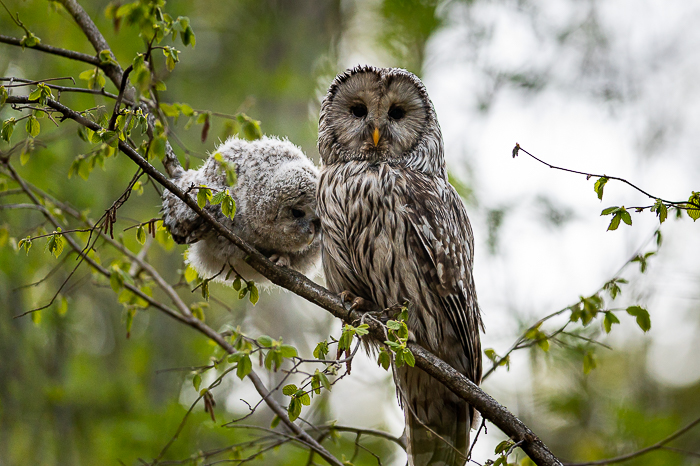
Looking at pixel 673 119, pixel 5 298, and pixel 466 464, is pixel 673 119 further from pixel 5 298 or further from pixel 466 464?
pixel 5 298

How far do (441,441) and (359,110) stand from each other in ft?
5.75

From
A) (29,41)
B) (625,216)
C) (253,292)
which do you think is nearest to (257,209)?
(253,292)

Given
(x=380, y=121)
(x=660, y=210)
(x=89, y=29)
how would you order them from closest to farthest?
(x=660, y=210), (x=89, y=29), (x=380, y=121)

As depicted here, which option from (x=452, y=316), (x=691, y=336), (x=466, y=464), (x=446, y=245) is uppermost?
(x=691, y=336)

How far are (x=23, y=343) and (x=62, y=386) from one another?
529 millimetres

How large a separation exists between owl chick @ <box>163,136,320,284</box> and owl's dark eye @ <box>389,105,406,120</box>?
20.8 inches

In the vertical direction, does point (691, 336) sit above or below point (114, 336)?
above

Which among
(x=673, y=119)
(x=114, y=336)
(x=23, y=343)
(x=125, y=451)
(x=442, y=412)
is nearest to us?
(x=442, y=412)

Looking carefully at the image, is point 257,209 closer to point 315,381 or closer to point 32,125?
point 32,125

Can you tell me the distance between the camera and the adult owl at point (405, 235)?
108 inches

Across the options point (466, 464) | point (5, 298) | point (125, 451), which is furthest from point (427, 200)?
point (5, 298)

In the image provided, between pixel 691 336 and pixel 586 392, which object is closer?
pixel 586 392

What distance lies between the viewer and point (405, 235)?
8.96 ft

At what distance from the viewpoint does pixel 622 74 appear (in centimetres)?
685
